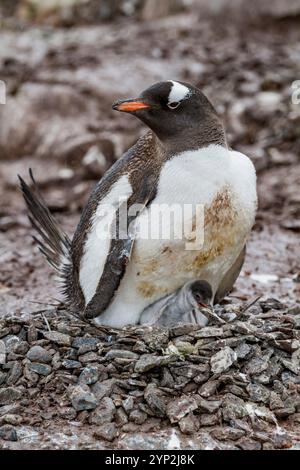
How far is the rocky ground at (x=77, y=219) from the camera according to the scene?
2.96 meters

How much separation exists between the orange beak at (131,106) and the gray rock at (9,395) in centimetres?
109

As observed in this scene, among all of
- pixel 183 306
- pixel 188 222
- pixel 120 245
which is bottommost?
pixel 183 306

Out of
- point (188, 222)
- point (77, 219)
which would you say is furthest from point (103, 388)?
point (77, 219)

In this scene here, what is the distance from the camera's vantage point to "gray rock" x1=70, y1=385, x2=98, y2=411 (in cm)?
299

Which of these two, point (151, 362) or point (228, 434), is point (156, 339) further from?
point (228, 434)

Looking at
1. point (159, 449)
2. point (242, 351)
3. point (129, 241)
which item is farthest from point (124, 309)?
point (159, 449)

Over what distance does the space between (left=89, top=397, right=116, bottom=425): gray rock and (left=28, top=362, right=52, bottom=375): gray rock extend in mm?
280

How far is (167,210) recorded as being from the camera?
10.7 feet

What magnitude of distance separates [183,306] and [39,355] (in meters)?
0.60

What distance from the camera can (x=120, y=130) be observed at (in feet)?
25.0

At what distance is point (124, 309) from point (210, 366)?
0.51 meters

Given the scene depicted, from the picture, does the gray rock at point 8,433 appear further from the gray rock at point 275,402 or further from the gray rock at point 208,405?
the gray rock at point 275,402

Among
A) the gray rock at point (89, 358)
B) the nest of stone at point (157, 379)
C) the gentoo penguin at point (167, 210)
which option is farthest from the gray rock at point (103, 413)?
the gentoo penguin at point (167, 210)

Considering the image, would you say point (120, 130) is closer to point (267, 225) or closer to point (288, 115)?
point (288, 115)
